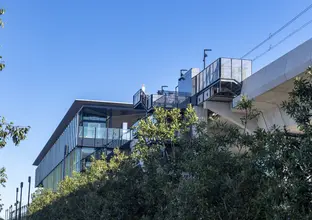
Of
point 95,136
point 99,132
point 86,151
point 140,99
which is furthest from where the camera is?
point 95,136

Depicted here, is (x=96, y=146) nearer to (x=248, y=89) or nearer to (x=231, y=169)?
(x=248, y=89)

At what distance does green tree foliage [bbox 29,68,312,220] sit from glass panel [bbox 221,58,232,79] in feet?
23.5

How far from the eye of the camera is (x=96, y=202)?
1862 centimetres

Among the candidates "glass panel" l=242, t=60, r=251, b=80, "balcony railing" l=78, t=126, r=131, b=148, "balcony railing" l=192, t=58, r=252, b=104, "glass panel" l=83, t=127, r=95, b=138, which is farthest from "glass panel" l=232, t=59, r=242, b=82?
"glass panel" l=83, t=127, r=95, b=138

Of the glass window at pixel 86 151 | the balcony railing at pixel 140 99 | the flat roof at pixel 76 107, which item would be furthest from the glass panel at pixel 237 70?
the flat roof at pixel 76 107

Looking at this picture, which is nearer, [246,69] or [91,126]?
[246,69]

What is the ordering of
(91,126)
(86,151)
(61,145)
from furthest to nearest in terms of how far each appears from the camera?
(61,145)
(91,126)
(86,151)

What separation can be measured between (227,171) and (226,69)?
14.5m

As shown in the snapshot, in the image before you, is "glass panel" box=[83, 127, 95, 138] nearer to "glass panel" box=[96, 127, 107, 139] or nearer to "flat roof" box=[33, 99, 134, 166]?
"glass panel" box=[96, 127, 107, 139]

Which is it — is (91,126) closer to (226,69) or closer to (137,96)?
(137,96)

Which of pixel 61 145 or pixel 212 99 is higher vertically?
pixel 61 145

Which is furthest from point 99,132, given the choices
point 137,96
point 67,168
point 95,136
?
point 137,96

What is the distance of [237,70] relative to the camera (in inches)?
920

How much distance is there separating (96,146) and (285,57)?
30.8 metres
